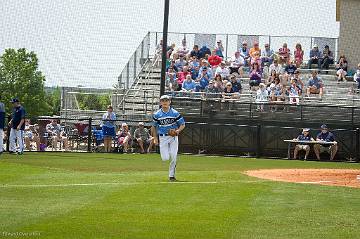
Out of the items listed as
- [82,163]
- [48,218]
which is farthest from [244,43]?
[48,218]

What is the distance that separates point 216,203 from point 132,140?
16944 millimetres

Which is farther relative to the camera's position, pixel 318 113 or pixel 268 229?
pixel 318 113

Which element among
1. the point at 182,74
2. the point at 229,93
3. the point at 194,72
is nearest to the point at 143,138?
the point at 229,93

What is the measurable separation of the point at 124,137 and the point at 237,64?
22.5 ft

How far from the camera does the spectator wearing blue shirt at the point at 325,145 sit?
1116 inches

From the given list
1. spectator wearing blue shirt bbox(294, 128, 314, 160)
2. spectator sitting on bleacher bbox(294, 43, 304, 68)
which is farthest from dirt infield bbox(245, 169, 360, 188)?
spectator sitting on bleacher bbox(294, 43, 304, 68)

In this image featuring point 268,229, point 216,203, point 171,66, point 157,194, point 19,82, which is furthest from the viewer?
point 19,82

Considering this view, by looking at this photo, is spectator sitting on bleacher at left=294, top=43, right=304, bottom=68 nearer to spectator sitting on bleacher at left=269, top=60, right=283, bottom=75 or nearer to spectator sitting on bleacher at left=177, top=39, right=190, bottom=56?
spectator sitting on bleacher at left=269, top=60, right=283, bottom=75

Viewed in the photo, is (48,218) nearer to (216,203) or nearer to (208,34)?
(216,203)

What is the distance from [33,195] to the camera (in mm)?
13711

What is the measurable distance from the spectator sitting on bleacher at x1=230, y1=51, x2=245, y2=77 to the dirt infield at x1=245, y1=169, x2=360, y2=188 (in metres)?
11.8

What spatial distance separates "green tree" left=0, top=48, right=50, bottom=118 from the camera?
59.0m

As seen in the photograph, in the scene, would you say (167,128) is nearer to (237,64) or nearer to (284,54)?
(237,64)

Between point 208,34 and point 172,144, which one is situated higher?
point 208,34
